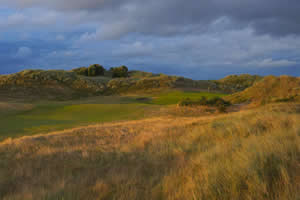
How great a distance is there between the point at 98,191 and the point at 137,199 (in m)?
0.62

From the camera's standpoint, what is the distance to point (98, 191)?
10.1 ft

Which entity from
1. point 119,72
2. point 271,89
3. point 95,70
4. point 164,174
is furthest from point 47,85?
point 164,174

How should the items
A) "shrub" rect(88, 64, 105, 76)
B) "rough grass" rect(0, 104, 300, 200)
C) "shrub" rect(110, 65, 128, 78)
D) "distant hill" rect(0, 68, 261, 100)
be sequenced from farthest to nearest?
1. "shrub" rect(110, 65, 128, 78)
2. "shrub" rect(88, 64, 105, 76)
3. "distant hill" rect(0, 68, 261, 100)
4. "rough grass" rect(0, 104, 300, 200)

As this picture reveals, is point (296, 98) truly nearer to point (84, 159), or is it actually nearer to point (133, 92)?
point (84, 159)

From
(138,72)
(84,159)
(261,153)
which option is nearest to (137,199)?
(261,153)

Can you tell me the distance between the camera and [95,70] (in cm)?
9550

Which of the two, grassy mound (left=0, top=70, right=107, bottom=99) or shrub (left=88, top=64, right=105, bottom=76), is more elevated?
shrub (left=88, top=64, right=105, bottom=76)

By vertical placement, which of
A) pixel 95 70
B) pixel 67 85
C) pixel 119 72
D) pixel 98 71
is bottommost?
pixel 67 85

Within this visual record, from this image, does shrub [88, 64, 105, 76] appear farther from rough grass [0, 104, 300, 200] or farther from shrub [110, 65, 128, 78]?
rough grass [0, 104, 300, 200]

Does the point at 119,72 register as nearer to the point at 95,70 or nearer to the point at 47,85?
the point at 95,70

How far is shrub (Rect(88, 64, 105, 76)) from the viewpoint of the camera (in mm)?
94750

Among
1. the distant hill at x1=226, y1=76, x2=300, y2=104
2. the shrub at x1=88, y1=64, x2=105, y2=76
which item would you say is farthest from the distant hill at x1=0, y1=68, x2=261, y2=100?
the distant hill at x1=226, y1=76, x2=300, y2=104

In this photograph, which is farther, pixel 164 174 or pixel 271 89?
pixel 271 89

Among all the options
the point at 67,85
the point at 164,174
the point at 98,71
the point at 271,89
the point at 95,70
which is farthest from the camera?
the point at 98,71
